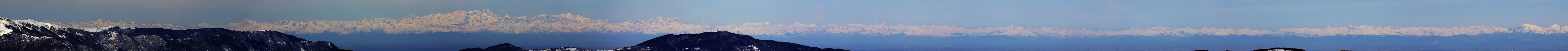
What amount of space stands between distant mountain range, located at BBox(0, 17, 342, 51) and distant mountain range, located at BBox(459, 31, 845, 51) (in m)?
16.2

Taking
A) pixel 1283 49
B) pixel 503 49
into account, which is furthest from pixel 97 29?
pixel 1283 49

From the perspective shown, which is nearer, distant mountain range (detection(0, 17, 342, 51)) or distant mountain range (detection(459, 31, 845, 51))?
distant mountain range (detection(0, 17, 342, 51))

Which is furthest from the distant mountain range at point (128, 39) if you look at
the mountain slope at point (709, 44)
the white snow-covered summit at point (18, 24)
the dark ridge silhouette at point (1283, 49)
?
the dark ridge silhouette at point (1283, 49)

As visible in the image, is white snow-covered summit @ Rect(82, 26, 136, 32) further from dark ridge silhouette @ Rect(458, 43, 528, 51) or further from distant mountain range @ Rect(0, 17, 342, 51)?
dark ridge silhouette @ Rect(458, 43, 528, 51)

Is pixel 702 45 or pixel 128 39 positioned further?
pixel 702 45

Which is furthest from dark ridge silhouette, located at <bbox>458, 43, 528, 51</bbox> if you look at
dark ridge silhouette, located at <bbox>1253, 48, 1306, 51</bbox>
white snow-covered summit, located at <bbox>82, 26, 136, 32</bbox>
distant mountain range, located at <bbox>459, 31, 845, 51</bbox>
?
dark ridge silhouette, located at <bbox>1253, 48, 1306, 51</bbox>

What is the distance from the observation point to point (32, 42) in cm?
3550

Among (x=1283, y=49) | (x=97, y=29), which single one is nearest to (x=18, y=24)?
(x=97, y=29)

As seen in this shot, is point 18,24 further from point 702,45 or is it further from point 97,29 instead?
point 702,45

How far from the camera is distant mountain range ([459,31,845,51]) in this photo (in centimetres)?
6019

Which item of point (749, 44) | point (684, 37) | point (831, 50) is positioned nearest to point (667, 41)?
point (684, 37)

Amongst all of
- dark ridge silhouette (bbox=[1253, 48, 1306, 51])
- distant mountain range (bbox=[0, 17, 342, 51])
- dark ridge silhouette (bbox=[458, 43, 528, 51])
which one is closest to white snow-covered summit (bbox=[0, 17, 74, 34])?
distant mountain range (bbox=[0, 17, 342, 51])

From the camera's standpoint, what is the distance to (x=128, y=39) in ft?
128

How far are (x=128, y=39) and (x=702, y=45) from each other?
32.8 m
